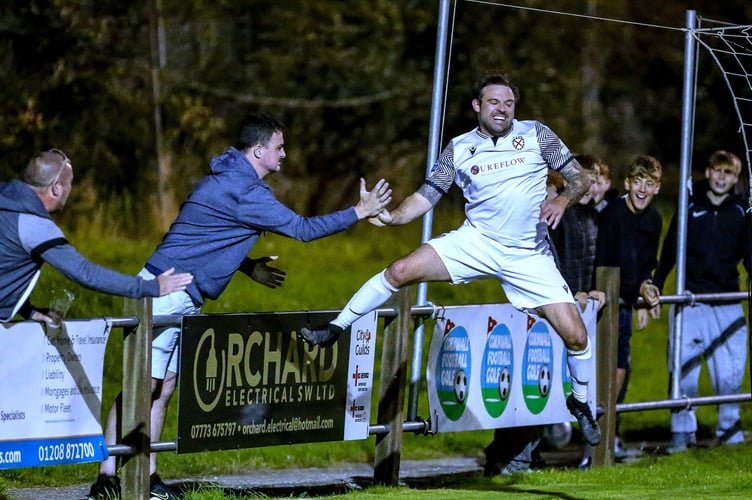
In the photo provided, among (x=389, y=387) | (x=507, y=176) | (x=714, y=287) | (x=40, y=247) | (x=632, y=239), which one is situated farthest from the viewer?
(x=714, y=287)

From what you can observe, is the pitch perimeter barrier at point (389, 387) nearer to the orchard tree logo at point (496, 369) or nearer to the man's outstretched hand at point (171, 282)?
the orchard tree logo at point (496, 369)

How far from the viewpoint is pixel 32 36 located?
19000 mm

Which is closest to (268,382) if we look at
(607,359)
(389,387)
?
(389,387)

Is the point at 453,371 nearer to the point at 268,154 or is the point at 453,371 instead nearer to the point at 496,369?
the point at 496,369

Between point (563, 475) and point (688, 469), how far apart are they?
115 centimetres

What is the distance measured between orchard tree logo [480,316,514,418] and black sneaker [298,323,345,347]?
1.69 m

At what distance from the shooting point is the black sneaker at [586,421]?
9062mm

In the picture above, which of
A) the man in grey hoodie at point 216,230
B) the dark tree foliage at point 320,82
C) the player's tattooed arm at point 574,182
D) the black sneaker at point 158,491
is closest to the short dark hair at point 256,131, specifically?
the man in grey hoodie at point 216,230

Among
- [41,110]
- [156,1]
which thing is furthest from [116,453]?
[156,1]

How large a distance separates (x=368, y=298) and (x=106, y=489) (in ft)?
6.67

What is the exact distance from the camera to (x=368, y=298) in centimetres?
883

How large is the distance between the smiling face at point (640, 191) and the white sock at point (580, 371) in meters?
2.43

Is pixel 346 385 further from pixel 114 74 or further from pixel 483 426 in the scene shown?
pixel 114 74

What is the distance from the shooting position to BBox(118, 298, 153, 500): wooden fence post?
325 inches
